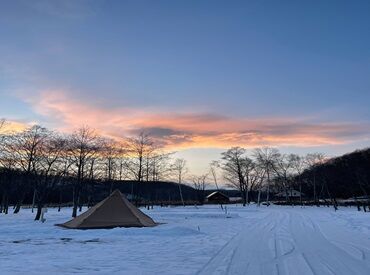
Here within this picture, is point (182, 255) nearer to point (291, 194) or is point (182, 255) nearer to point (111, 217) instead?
point (111, 217)

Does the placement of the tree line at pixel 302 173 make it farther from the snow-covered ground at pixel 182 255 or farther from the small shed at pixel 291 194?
the snow-covered ground at pixel 182 255

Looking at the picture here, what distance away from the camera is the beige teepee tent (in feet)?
82.8

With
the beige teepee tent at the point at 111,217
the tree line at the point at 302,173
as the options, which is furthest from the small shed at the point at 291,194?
the beige teepee tent at the point at 111,217

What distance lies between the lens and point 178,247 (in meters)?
15.4

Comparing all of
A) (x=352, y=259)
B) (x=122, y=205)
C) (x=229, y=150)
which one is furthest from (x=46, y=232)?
(x=229, y=150)

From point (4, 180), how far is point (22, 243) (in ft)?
132

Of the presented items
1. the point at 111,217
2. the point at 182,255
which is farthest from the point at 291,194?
the point at 182,255

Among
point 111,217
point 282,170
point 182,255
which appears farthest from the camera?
point 282,170

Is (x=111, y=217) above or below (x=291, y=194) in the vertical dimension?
below

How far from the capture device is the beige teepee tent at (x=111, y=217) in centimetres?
2523

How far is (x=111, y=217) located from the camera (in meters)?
26.1

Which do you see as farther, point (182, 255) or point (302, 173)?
point (302, 173)

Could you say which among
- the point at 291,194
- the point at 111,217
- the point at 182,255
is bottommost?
the point at 182,255

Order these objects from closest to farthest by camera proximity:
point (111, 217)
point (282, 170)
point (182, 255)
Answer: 1. point (182, 255)
2. point (111, 217)
3. point (282, 170)
